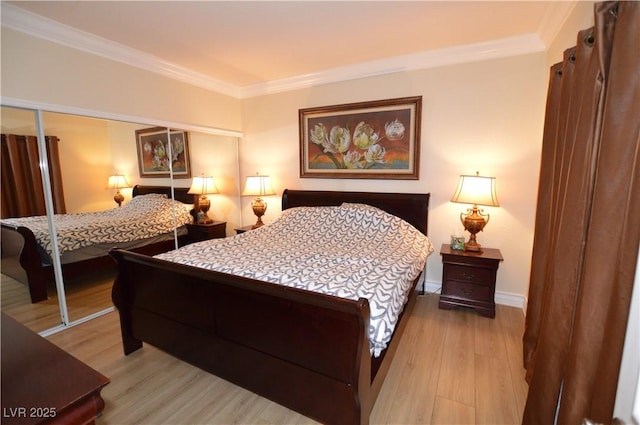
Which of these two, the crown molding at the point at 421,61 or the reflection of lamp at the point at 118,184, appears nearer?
the crown molding at the point at 421,61

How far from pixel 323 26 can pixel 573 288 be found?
2466mm

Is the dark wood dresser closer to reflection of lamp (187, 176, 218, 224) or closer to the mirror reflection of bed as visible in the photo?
the mirror reflection of bed

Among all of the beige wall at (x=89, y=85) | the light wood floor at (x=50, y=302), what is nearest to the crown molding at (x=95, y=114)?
the beige wall at (x=89, y=85)

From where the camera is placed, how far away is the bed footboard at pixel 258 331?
1395 mm

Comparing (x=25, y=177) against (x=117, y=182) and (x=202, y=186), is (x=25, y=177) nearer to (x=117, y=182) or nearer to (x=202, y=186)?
(x=117, y=182)

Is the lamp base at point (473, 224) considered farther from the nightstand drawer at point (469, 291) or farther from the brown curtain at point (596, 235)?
the brown curtain at point (596, 235)

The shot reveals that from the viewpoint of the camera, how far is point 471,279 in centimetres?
271

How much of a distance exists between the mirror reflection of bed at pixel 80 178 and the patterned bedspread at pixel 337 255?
1.13m

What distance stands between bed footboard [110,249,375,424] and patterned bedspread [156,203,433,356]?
19 centimetres

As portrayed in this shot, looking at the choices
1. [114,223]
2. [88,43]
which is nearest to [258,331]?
[114,223]

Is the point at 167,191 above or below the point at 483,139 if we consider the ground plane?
below

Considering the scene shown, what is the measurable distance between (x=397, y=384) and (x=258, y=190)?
9.20 feet

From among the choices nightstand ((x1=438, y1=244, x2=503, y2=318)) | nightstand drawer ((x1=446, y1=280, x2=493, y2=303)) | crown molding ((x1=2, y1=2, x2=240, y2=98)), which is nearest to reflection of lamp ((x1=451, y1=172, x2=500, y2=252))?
nightstand ((x1=438, y1=244, x2=503, y2=318))

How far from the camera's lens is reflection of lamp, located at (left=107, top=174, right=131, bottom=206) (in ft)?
9.38
